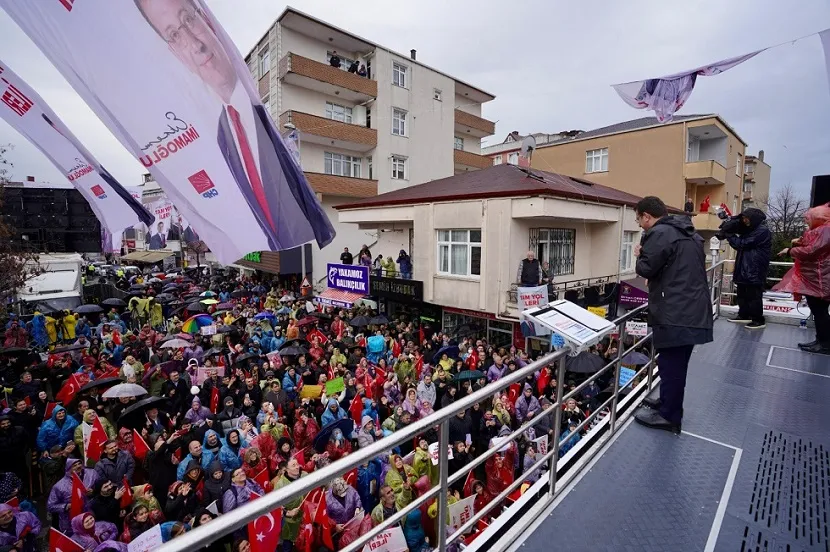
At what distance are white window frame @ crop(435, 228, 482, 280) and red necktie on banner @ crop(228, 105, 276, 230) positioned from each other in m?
11.1

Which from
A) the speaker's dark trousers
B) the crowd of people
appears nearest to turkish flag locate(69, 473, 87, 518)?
the crowd of people

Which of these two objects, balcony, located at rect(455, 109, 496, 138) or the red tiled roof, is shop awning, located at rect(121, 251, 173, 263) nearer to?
balcony, located at rect(455, 109, 496, 138)

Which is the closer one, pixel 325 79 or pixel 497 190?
pixel 497 190

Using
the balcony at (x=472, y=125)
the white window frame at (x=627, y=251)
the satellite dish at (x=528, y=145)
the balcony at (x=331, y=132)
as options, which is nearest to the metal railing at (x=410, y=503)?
the satellite dish at (x=528, y=145)

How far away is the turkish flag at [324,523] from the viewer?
4.70 meters

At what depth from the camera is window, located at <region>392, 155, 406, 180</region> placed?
26484 mm

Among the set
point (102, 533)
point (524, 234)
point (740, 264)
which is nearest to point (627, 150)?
point (524, 234)

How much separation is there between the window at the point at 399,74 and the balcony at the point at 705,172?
59.9 ft

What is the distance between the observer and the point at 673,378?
341 centimetres

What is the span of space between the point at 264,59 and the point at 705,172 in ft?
87.6

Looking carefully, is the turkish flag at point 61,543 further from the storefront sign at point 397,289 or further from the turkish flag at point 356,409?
the storefront sign at point 397,289

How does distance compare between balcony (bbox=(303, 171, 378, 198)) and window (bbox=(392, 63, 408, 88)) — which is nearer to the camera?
balcony (bbox=(303, 171, 378, 198))

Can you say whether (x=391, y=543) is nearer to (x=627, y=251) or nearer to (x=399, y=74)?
(x=627, y=251)

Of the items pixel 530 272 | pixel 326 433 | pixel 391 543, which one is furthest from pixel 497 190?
pixel 391 543
